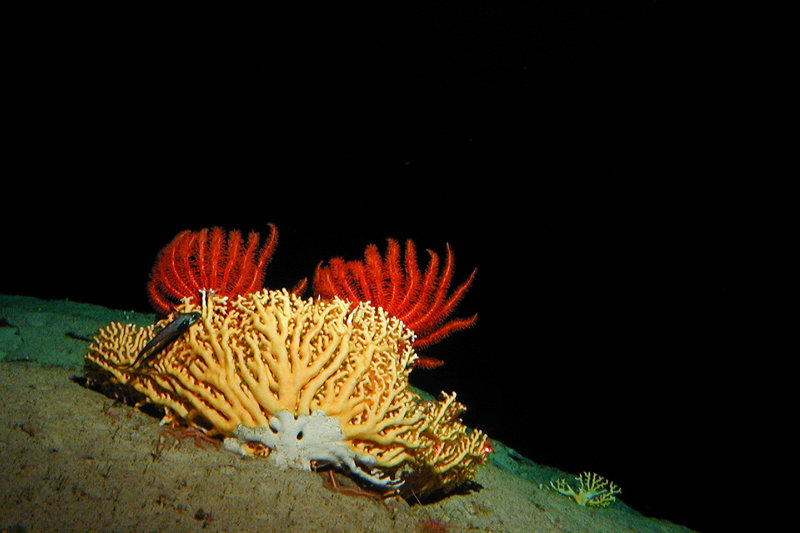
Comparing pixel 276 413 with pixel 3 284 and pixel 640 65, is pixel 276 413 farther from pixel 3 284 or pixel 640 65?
pixel 3 284

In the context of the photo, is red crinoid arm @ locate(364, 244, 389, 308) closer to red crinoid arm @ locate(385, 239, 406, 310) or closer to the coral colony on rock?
red crinoid arm @ locate(385, 239, 406, 310)

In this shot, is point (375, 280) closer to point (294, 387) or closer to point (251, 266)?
point (251, 266)

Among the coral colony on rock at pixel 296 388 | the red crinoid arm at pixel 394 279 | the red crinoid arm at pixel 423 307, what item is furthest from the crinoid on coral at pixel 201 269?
the red crinoid arm at pixel 423 307

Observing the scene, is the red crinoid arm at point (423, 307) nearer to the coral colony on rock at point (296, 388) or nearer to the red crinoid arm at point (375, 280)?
the red crinoid arm at point (375, 280)

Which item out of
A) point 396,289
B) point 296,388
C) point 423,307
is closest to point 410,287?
point 396,289

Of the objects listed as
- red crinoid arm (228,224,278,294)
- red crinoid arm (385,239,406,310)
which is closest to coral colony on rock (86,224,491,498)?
red crinoid arm (385,239,406,310)
